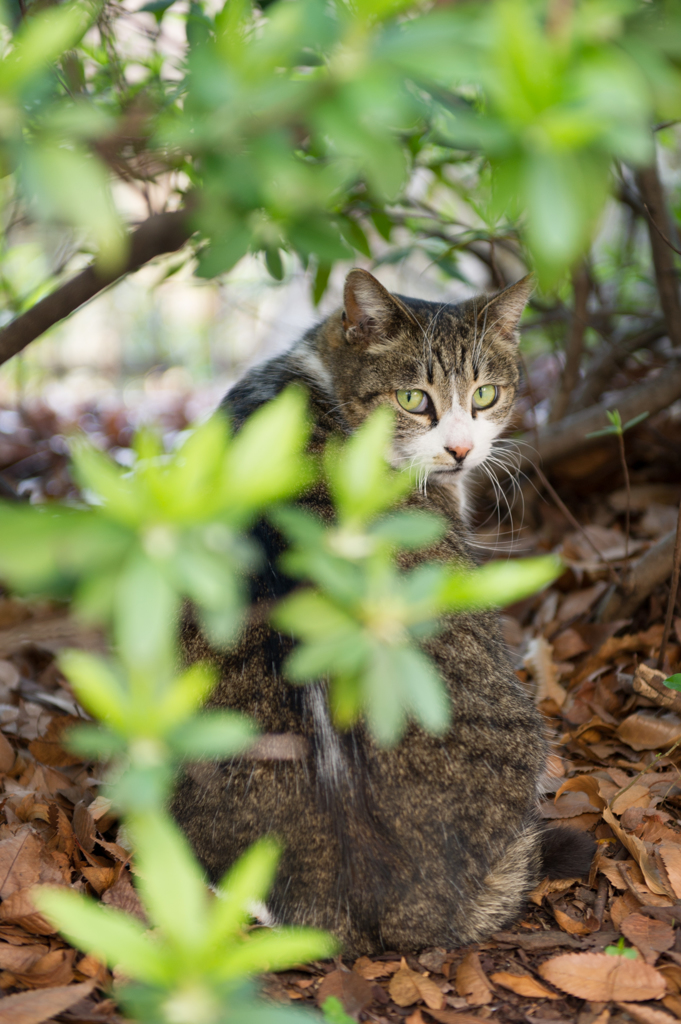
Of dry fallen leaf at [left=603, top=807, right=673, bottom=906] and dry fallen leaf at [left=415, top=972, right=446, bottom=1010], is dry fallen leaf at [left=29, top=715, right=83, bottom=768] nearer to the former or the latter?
dry fallen leaf at [left=415, top=972, right=446, bottom=1010]

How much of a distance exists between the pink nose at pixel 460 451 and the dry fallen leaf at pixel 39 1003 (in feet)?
5.46

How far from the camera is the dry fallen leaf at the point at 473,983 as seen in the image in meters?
1.63

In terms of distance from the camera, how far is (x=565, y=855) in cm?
196

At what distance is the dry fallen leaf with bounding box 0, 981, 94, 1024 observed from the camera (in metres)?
1.38

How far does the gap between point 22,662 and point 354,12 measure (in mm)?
2652

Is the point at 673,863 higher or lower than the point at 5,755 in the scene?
lower

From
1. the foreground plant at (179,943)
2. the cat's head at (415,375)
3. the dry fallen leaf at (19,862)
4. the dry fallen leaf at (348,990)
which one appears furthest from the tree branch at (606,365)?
the foreground plant at (179,943)

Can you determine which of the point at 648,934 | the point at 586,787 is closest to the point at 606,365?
the point at 586,787

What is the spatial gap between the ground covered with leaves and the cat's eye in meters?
0.89

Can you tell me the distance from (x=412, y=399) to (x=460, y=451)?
0.24 m

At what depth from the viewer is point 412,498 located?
7.33ft

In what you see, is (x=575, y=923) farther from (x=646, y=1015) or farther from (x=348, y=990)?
(x=348, y=990)

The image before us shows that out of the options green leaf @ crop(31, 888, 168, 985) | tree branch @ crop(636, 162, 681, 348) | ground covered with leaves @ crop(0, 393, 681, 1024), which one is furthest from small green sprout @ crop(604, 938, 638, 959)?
tree branch @ crop(636, 162, 681, 348)

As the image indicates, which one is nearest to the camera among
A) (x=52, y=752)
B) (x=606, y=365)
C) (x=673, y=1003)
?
(x=673, y=1003)
